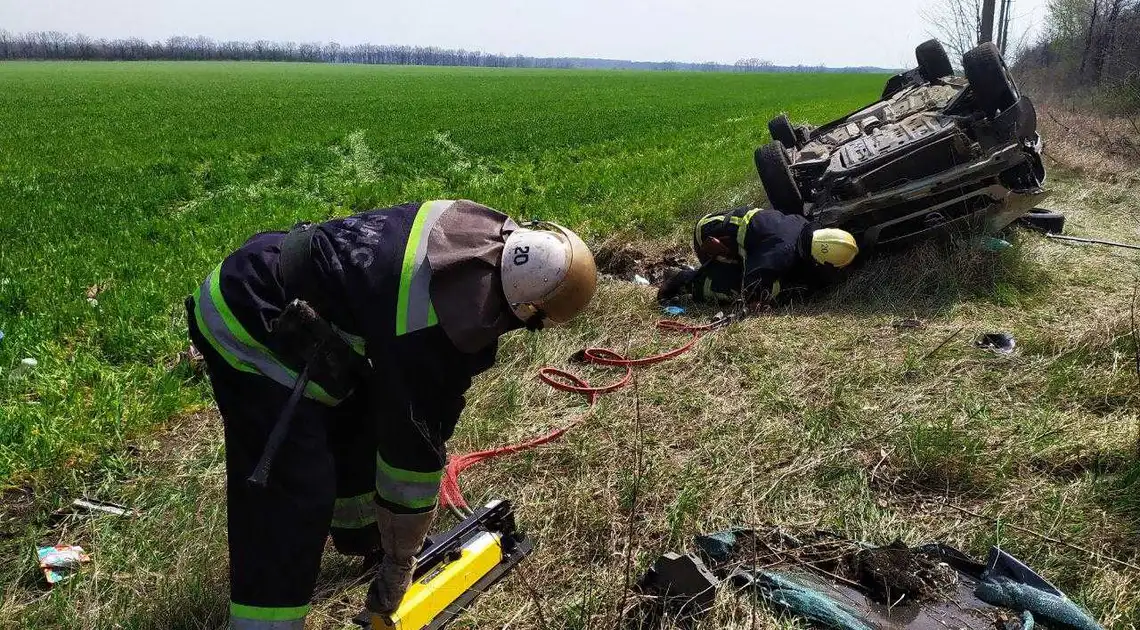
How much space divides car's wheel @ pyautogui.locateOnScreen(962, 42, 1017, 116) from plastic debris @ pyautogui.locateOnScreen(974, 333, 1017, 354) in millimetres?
2576

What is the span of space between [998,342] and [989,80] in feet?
9.25

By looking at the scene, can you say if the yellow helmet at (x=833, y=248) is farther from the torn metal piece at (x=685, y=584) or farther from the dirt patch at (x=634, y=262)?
the torn metal piece at (x=685, y=584)

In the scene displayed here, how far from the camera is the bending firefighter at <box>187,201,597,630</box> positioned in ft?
6.09

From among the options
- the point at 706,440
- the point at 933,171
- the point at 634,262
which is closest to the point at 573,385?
the point at 706,440

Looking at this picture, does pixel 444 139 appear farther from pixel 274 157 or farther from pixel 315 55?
pixel 315 55

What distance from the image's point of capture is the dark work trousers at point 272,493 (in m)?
1.95

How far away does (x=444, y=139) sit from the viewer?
17.1 meters

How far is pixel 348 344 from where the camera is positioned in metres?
1.99

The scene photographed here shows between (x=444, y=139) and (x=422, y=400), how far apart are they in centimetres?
1591

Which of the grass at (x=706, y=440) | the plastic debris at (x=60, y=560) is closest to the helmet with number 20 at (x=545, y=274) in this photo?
the grass at (x=706, y=440)

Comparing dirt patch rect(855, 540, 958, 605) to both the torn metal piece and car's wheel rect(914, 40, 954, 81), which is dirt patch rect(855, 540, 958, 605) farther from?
car's wheel rect(914, 40, 954, 81)

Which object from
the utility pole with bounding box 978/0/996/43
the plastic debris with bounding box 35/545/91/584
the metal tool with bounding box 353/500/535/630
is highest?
the utility pole with bounding box 978/0/996/43

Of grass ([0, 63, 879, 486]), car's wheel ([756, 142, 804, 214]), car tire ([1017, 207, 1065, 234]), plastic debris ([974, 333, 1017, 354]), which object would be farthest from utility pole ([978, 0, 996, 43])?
plastic debris ([974, 333, 1017, 354])

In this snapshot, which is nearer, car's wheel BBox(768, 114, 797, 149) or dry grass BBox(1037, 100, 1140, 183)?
car's wheel BBox(768, 114, 797, 149)
